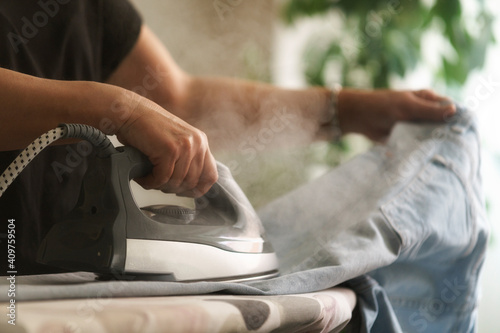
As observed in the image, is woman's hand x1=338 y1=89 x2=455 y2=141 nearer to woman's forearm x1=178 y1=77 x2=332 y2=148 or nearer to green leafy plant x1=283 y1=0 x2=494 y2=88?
woman's forearm x1=178 y1=77 x2=332 y2=148

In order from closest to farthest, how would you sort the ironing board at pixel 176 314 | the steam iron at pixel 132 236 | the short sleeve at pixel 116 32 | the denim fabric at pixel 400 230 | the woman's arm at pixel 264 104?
the ironing board at pixel 176 314 → the steam iron at pixel 132 236 → the denim fabric at pixel 400 230 → the short sleeve at pixel 116 32 → the woman's arm at pixel 264 104

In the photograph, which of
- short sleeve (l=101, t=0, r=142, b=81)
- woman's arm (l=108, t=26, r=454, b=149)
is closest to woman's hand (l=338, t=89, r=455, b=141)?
woman's arm (l=108, t=26, r=454, b=149)

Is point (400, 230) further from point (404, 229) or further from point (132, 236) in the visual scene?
point (132, 236)

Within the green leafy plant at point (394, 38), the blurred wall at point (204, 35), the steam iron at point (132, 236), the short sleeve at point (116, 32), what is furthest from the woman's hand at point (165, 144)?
the green leafy plant at point (394, 38)

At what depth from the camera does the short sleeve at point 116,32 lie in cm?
82

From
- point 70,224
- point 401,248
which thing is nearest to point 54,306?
point 70,224

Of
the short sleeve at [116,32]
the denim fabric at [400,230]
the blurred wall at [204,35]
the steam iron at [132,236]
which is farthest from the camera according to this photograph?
the blurred wall at [204,35]

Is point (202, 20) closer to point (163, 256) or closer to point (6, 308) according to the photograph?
point (163, 256)

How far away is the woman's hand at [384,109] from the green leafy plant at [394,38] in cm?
73

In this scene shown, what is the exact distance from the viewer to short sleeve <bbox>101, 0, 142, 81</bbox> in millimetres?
821

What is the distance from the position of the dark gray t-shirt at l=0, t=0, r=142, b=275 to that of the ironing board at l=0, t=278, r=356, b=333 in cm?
18

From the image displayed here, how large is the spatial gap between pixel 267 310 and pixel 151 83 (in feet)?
1.93

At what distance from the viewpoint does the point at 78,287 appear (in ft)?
1.43

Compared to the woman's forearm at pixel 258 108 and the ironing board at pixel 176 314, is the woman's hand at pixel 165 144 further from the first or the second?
the woman's forearm at pixel 258 108
